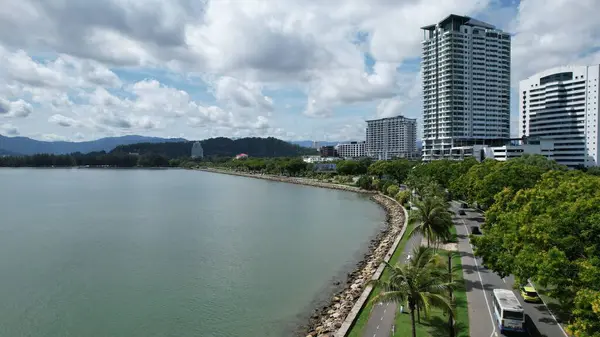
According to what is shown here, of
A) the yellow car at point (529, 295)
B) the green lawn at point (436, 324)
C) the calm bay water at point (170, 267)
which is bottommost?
the calm bay water at point (170, 267)

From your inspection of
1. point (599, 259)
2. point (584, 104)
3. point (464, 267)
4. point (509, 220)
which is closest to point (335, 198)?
point (464, 267)

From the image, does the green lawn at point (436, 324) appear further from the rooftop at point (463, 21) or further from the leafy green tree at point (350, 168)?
the rooftop at point (463, 21)

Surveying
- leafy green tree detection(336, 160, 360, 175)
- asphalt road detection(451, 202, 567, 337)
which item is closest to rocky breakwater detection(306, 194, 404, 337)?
asphalt road detection(451, 202, 567, 337)

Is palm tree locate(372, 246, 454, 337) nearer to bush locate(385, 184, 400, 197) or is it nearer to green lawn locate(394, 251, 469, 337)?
green lawn locate(394, 251, 469, 337)

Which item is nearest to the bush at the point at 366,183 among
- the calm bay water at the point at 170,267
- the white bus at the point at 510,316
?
the calm bay water at the point at 170,267

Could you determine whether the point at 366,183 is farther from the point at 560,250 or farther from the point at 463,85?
the point at 560,250

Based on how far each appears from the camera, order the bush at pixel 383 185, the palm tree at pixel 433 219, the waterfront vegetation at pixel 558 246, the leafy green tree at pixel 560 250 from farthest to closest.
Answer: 1. the bush at pixel 383 185
2. the palm tree at pixel 433 219
3. the waterfront vegetation at pixel 558 246
4. the leafy green tree at pixel 560 250

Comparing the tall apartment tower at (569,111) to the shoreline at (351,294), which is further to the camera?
the tall apartment tower at (569,111)
